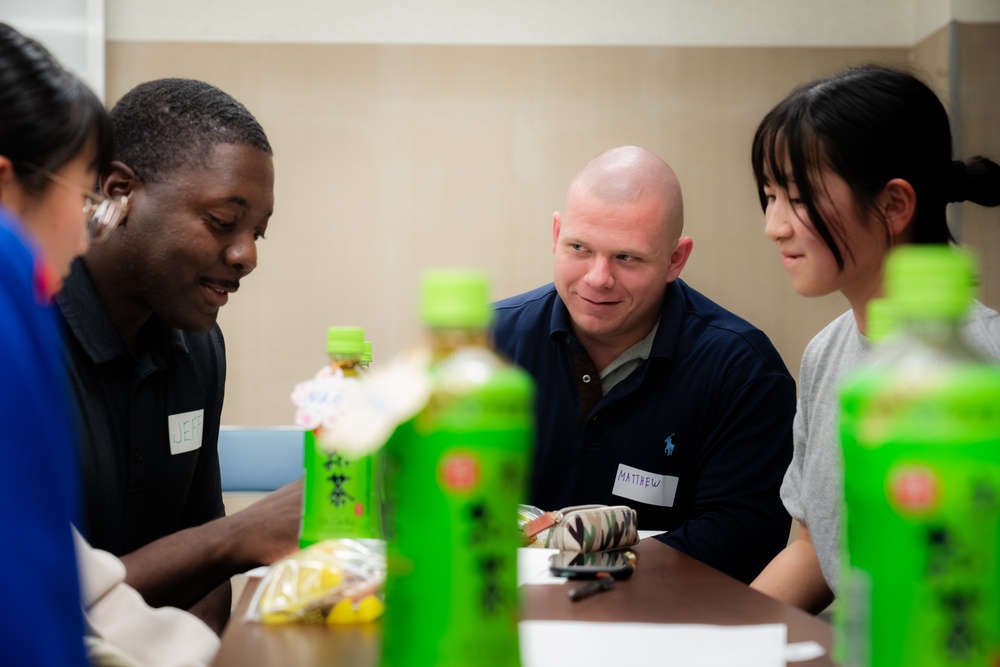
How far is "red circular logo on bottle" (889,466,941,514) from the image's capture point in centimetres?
53

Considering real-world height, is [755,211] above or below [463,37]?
below

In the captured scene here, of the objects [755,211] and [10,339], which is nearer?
[10,339]

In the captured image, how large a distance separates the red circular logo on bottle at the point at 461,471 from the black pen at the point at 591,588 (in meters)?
0.50

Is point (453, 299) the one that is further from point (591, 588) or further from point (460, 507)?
point (591, 588)

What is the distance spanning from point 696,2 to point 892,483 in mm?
3484

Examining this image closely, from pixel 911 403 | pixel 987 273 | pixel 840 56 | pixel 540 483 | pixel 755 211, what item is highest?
pixel 840 56

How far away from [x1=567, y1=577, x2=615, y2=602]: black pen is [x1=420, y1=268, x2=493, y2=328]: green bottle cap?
531 millimetres

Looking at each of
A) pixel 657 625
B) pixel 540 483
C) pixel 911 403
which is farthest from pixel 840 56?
pixel 911 403

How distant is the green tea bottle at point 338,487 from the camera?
3.74 feet

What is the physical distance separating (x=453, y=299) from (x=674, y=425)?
53.1 inches

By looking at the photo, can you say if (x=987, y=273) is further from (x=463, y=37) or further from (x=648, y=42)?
(x=463, y=37)

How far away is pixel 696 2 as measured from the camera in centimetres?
366

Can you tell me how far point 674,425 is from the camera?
190 centimetres

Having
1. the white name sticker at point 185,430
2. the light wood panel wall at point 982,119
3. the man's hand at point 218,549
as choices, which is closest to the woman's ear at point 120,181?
the white name sticker at point 185,430
